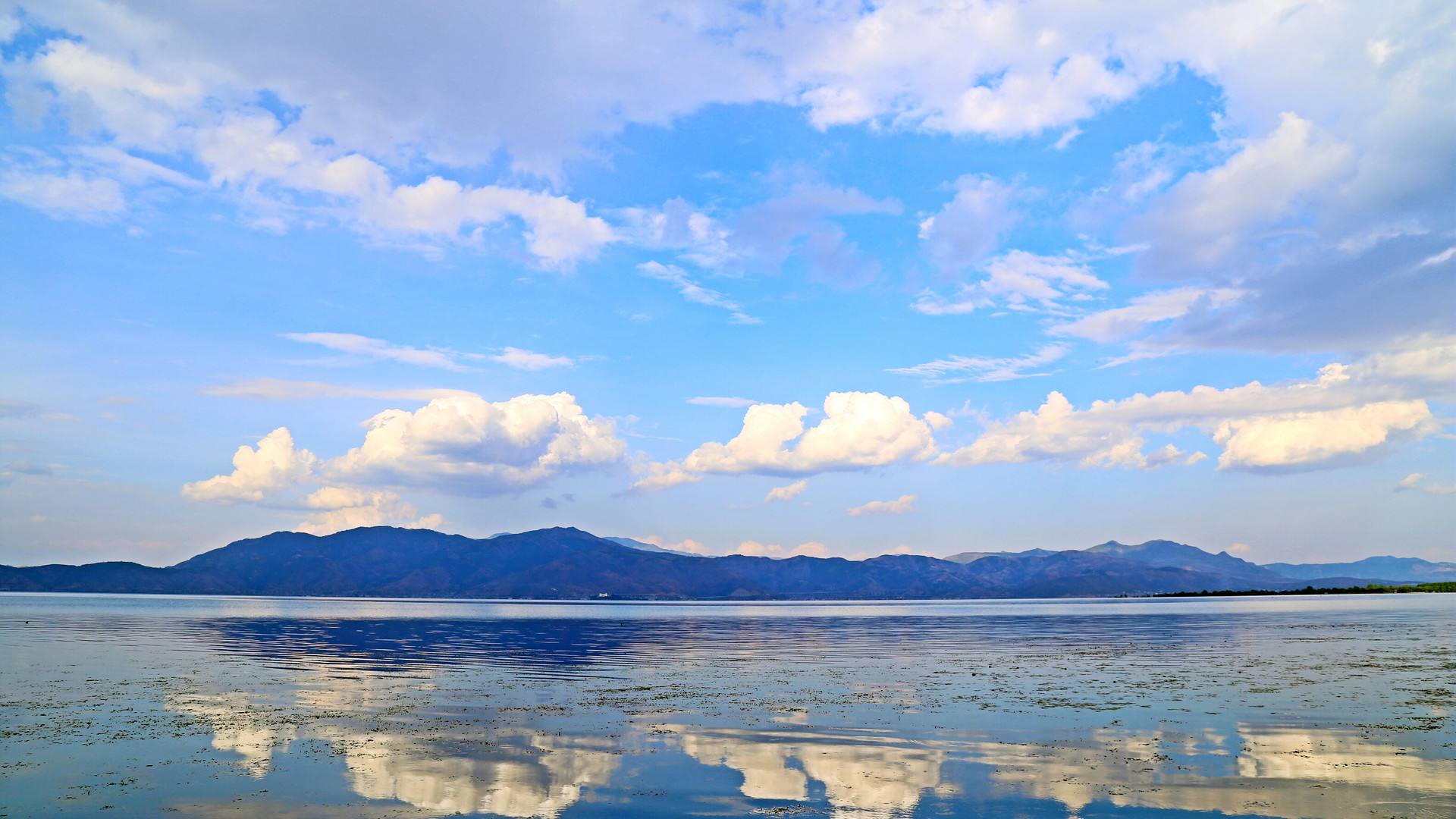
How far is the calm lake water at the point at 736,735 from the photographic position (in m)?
26.7

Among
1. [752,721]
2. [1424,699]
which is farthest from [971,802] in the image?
[1424,699]

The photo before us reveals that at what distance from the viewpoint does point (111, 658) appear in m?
77.1

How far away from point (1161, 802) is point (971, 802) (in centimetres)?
539

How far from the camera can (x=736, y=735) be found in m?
37.4

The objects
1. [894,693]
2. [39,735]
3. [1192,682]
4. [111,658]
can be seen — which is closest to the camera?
[39,735]

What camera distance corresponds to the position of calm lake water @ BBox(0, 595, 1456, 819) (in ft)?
87.6

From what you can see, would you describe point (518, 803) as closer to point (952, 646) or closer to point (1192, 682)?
point (1192, 682)

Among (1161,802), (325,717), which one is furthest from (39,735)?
(1161,802)

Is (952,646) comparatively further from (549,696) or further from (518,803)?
(518,803)

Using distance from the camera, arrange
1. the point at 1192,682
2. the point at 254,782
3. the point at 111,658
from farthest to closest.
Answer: the point at 111,658 → the point at 1192,682 → the point at 254,782

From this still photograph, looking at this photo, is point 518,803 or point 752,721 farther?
point 752,721

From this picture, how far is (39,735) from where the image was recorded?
37.5m

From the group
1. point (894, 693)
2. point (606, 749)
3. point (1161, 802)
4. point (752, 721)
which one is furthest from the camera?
point (894, 693)

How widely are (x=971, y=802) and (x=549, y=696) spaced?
30536 mm
